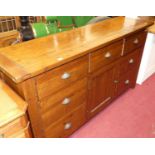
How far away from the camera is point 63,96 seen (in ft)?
3.88

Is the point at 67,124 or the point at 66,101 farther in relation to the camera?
the point at 67,124

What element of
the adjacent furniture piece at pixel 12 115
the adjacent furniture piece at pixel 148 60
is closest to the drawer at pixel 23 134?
the adjacent furniture piece at pixel 12 115

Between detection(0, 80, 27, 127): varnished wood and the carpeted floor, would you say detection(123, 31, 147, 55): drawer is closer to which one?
the carpeted floor

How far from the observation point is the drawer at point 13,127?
84cm

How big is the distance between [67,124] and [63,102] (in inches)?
10.6

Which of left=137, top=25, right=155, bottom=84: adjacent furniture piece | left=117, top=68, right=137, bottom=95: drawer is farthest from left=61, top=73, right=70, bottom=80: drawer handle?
left=137, top=25, right=155, bottom=84: adjacent furniture piece

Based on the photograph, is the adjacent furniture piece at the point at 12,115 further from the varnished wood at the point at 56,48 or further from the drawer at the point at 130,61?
the drawer at the point at 130,61

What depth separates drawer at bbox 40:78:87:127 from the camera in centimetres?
111

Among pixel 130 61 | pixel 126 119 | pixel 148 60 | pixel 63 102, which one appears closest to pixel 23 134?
pixel 63 102

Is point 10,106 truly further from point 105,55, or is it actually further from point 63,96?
point 105,55

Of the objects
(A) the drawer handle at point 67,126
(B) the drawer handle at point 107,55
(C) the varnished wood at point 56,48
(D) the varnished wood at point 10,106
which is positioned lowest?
(A) the drawer handle at point 67,126

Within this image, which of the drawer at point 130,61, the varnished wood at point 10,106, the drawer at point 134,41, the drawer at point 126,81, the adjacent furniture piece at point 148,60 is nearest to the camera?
the varnished wood at point 10,106

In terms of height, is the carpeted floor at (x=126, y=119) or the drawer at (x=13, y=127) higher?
the drawer at (x=13, y=127)
